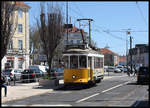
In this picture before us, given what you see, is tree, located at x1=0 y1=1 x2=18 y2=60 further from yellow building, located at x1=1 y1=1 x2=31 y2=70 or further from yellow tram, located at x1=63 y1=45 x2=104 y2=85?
yellow building, located at x1=1 y1=1 x2=31 y2=70

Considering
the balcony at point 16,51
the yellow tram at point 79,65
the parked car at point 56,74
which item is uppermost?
the balcony at point 16,51

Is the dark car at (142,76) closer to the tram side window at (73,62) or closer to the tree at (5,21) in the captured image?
the tram side window at (73,62)

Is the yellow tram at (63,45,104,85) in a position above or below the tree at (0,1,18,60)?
below

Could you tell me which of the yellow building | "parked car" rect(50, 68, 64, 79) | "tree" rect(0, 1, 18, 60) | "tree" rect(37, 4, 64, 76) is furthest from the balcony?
"tree" rect(0, 1, 18, 60)

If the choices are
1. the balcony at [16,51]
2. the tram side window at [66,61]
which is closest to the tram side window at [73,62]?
the tram side window at [66,61]

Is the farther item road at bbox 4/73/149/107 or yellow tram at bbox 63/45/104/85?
yellow tram at bbox 63/45/104/85

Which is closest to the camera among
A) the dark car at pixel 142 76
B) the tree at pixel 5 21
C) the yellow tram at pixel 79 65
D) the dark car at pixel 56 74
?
the tree at pixel 5 21

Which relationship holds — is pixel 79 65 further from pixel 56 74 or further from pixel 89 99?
pixel 56 74

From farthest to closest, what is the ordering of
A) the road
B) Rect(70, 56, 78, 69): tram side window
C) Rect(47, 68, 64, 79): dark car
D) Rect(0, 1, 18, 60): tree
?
Rect(47, 68, 64, 79): dark car → Rect(70, 56, 78, 69): tram side window → Rect(0, 1, 18, 60): tree → the road

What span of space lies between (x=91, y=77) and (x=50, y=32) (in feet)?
22.6

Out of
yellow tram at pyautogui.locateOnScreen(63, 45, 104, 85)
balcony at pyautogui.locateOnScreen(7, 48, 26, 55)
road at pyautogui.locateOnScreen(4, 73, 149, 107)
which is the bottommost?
road at pyautogui.locateOnScreen(4, 73, 149, 107)

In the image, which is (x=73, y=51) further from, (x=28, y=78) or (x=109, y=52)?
(x=109, y=52)

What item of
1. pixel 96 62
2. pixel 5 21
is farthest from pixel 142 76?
pixel 5 21

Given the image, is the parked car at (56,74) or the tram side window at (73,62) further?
the parked car at (56,74)
